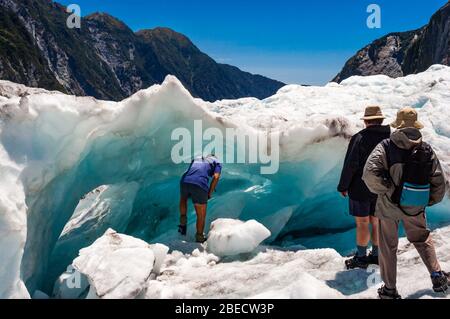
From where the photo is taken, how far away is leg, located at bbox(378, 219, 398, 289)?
4.25 meters

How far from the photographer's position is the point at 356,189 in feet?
17.4

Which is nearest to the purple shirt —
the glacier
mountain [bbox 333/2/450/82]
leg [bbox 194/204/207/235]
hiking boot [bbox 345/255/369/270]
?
leg [bbox 194/204/207/235]

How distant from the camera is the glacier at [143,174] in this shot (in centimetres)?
566

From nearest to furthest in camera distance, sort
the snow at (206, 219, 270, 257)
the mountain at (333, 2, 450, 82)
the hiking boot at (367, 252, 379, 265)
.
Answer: the hiking boot at (367, 252, 379, 265)
the snow at (206, 219, 270, 257)
the mountain at (333, 2, 450, 82)

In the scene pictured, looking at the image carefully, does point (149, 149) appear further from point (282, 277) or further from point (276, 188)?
point (282, 277)

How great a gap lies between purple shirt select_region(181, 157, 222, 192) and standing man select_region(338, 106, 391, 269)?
2389 mm

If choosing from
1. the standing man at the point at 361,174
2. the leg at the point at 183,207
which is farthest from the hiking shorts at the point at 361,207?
the leg at the point at 183,207

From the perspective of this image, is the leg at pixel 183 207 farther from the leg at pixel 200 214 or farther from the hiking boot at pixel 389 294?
the hiking boot at pixel 389 294

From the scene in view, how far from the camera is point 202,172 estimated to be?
277 inches

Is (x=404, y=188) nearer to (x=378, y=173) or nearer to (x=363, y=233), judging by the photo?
(x=378, y=173)

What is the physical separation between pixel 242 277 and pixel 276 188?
12.7ft

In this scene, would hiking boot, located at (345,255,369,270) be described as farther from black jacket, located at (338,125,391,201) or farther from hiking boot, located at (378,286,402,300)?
hiking boot, located at (378,286,402,300)

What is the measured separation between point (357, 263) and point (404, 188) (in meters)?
1.62
